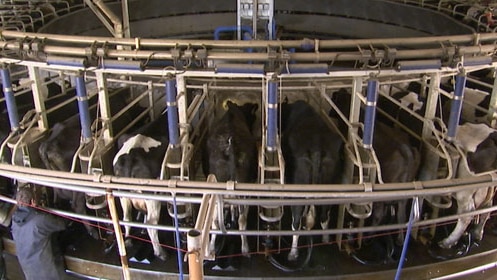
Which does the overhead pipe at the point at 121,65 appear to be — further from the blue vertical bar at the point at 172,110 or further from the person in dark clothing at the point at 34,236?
the person in dark clothing at the point at 34,236

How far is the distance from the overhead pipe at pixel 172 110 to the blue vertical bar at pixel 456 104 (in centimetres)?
228

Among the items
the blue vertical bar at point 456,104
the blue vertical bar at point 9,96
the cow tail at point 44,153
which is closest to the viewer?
the blue vertical bar at point 456,104

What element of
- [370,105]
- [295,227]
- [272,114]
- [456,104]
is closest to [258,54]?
[272,114]

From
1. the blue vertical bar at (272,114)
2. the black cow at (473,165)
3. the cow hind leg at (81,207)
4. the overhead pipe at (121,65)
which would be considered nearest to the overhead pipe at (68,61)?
the overhead pipe at (121,65)

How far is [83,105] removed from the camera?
12.9 ft

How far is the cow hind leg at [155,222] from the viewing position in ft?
12.9

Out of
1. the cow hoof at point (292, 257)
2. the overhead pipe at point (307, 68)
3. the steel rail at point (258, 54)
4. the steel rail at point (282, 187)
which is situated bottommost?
the cow hoof at point (292, 257)

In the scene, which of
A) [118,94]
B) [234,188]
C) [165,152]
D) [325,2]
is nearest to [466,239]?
[234,188]

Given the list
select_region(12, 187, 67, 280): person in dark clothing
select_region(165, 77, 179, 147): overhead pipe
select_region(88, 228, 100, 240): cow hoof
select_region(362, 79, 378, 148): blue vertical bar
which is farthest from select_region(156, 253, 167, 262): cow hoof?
select_region(362, 79, 378, 148): blue vertical bar

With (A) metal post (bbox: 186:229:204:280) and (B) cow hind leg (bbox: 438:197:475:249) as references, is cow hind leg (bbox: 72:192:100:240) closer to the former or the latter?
(A) metal post (bbox: 186:229:204:280)

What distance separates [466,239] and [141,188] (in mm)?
3051

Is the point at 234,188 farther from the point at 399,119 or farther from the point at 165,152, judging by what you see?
the point at 399,119

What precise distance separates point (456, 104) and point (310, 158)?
1.28 m

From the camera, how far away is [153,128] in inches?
172
